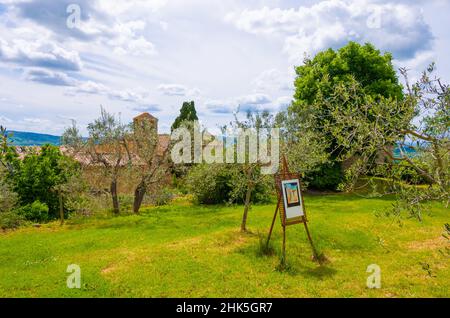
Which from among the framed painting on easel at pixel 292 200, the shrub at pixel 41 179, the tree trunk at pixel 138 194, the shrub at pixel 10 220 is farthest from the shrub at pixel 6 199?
the framed painting on easel at pixel 292 200

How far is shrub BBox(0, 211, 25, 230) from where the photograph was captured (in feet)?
66.9

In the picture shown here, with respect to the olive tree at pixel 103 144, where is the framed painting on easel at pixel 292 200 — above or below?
below

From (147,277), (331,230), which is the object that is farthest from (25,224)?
(331,230)

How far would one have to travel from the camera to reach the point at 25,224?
21531 mm

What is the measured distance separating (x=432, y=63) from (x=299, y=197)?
6797 mm

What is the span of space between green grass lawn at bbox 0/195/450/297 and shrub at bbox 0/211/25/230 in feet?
4.04

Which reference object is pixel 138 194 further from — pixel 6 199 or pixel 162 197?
pixel 6 199

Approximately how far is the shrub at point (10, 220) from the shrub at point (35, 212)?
173 cm

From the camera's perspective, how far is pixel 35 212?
23750 millimetres

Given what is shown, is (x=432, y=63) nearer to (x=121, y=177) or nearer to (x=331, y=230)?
(x=331, y=230)

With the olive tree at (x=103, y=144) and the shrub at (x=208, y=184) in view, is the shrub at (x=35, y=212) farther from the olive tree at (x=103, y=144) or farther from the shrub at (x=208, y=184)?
the shrub at (x=208, y=184)

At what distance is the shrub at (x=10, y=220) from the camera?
20389 millimetres

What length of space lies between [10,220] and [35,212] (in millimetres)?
3004
